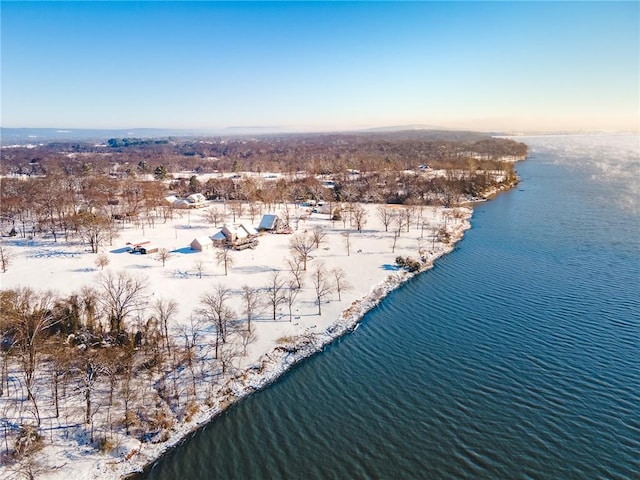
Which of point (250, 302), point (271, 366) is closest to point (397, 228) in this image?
point (250, 302)

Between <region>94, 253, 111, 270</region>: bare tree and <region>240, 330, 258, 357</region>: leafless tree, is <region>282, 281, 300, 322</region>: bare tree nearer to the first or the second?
<region>240, 330, 258, 357</region>: leafless tree

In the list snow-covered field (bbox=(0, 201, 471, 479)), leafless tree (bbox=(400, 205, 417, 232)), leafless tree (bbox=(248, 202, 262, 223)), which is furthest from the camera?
leafless tree (bbox=(248, 202, 262, 223))

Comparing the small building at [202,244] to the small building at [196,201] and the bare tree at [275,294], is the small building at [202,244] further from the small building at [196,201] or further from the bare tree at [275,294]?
the small building at [196,201]

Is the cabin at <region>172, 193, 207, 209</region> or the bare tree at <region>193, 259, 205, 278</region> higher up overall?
the cabin at <region>172, 193, 207, 209</region>

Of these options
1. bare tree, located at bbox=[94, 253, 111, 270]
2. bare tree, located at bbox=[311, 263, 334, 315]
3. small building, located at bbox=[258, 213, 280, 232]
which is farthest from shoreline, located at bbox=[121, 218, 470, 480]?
small building, located at bbox=[258, 213, 280, 232]

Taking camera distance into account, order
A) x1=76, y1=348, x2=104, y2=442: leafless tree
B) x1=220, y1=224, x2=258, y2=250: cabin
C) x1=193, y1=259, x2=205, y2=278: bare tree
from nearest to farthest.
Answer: x1=76, y1=348, x2=104, y2=442: leafless tree
x1=193, y1=259, x2=205, y2=278: bare tree
x1=220, y1=224, x2=258, y2=250: cabin

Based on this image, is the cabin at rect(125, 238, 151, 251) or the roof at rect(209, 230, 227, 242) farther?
the roof at rect(209, 230, 227, 242)

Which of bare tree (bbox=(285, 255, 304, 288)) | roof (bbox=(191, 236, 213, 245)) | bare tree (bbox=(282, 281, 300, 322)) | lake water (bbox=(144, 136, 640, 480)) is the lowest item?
lake water (bbox=(144, 136, 640, 480))

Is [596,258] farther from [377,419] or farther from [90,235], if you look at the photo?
[90,235]

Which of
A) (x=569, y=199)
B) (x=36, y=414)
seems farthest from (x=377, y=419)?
(x=569, y=199)
